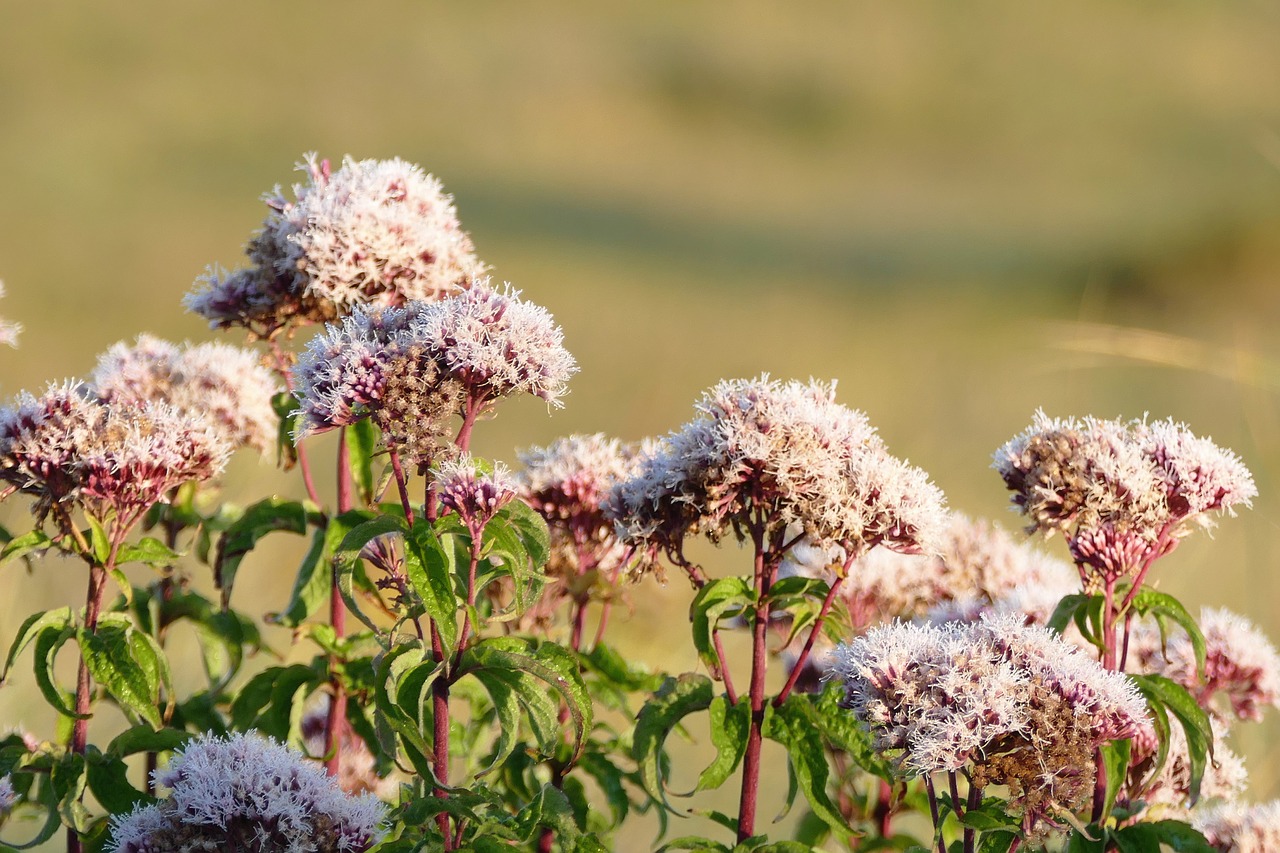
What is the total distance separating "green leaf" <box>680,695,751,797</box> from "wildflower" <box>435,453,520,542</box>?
416mm

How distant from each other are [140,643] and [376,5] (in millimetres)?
31540

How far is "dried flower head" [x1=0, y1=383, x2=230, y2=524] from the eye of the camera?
6.72 feet

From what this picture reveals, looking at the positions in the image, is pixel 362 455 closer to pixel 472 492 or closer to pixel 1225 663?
pixel 472 492

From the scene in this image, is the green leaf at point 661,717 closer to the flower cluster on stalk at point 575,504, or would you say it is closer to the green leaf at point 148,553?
the flower cluster on stalk at point 575,504

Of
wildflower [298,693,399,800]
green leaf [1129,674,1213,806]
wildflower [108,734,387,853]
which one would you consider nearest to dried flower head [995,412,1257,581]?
green leaf [1129,674,1213,806]

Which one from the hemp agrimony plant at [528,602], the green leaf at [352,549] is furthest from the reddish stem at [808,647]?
the green leaf at [352,549]

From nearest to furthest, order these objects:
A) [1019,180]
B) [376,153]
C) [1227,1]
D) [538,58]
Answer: [376,153]
[1019,180]
[538,58]
[1227,1]

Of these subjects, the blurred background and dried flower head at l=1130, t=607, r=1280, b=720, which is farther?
the blurred background

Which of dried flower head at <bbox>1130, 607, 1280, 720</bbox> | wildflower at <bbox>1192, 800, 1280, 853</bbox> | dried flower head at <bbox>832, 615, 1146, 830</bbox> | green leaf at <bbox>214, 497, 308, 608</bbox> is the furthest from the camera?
dried flower head at <bbox>1130, 607, 1280, 720</bbox>

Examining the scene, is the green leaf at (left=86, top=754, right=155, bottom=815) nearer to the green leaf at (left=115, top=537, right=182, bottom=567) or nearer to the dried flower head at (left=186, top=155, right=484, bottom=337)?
the green leaf at (left=115, top=537, right=182, bottom=567)

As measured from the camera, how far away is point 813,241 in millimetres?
21828

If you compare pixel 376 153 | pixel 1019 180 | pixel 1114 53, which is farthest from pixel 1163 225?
pixel 376 153

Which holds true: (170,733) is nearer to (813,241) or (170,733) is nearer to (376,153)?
(376,153)

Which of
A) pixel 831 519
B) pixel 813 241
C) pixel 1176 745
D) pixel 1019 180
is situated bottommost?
pixel 1176 745
